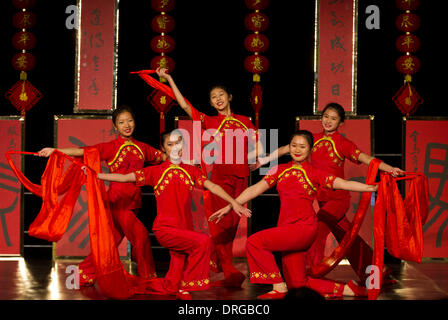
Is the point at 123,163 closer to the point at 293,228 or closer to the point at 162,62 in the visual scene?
the point at 162,62

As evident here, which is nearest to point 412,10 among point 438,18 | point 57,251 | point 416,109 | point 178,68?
point 438,18

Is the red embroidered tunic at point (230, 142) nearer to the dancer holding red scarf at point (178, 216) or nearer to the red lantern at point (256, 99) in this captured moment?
the dancer holding red scarf at point (178, 216)

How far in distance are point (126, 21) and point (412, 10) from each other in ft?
8.01

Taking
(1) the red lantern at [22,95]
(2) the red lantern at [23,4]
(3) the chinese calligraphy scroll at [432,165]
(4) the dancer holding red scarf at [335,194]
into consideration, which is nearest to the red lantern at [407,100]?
(3) the chinese calligraphy scroll at [432,165]

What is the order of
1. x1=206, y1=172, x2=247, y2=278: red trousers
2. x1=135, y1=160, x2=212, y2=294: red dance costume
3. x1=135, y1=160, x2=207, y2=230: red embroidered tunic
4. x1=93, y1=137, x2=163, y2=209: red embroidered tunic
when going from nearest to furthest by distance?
x1=135, y1=160, x2=212, y2=294: red dance costume → x1=135, y1=160, x2=207, y2=230: red embroidered tunic → x1=93, y1=137, x2=163, y2=209: red embroidered tunic → x1=206, y1=172, x2=247, y2=278: red trousers

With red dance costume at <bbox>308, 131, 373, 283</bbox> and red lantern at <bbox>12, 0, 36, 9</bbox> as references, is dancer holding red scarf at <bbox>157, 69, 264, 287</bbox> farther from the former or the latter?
red lantern at <bbox>12, 0, 36, 9</bbox>

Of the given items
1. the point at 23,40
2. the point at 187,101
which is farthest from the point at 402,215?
the point at 23,40

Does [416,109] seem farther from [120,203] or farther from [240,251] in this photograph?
[120,203]

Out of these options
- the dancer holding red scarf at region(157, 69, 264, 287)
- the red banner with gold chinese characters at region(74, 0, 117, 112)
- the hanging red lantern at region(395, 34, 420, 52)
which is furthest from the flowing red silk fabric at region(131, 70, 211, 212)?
the hanging red lantern at region(395, 34, 420, 52)

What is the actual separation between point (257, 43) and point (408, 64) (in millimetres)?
1257

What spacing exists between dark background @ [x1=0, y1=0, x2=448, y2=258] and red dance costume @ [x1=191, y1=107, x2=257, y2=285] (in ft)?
2.95

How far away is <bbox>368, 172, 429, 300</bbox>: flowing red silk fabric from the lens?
4.01 metres

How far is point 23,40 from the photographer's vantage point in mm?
5352

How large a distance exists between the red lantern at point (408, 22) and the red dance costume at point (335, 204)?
138cm
